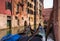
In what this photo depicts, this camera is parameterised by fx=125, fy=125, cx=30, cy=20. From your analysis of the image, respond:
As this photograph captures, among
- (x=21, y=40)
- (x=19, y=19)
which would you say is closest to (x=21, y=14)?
(x=19, y=19)

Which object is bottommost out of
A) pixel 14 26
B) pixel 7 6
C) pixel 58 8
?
pixel 14 26

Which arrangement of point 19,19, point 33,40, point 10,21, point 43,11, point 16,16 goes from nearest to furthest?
point 33,40, point 10,21, point 16,16, point 19,19, point 43,11

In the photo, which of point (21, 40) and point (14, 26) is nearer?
point (21, 40)

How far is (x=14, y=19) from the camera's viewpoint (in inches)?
324

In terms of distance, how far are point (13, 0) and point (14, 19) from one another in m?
1.24

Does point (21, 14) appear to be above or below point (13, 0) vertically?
below

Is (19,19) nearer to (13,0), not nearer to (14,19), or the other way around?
(14,19)

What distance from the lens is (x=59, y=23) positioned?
92 cm

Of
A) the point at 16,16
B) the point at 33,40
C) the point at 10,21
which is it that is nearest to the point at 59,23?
the point at 33,40

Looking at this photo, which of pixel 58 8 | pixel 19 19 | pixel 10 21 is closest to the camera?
pixel 58 8

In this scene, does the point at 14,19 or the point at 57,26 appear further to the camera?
the point at 14,19

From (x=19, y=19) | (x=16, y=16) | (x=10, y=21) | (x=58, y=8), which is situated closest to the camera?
(x=58, y=8)

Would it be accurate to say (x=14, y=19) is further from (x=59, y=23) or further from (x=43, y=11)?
(x=43, y=11)

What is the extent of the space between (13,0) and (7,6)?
821 mm
